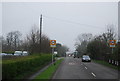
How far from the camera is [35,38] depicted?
43.9 metres

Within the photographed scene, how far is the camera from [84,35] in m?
93.4

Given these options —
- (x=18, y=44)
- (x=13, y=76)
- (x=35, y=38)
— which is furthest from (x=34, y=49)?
(x=13, y=76)

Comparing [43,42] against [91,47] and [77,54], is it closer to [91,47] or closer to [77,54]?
[91,47]

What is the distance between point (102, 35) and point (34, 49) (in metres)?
28.9

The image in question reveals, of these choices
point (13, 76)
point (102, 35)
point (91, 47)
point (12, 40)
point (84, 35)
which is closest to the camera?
point (13, 76)

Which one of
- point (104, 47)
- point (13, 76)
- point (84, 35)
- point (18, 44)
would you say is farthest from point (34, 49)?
point (84, 35)

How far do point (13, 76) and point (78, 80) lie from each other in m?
4.64

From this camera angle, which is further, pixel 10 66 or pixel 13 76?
pixel 13 76

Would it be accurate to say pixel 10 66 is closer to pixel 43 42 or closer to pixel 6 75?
pixel 6 75

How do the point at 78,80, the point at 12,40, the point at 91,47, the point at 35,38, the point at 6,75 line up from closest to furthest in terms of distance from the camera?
the point at 6,75 < the point at 78,80 < the point at 35,38 < the point at 91,47 < the point at 12,40

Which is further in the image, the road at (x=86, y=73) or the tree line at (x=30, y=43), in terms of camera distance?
the tree line at (x=30, y=43)

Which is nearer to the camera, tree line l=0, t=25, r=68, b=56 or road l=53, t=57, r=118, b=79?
road l=53, t=57, r=118, b=79

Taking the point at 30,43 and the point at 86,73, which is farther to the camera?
the point at 30,43

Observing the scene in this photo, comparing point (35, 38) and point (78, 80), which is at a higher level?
point (35, 38)
